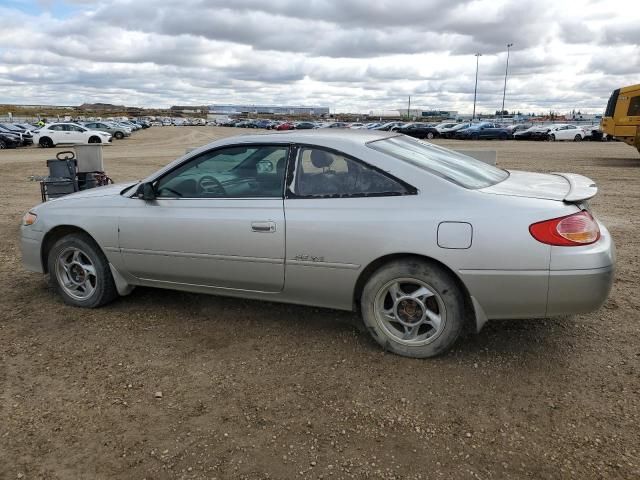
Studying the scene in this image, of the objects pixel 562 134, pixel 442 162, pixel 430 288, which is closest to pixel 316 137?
pixel 442 162

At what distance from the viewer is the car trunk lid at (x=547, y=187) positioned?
3492mm

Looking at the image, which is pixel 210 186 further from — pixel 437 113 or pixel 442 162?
pixel 437 113

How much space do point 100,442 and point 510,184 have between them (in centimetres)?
313

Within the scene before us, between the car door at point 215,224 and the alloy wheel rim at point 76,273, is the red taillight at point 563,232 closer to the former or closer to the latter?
the car door at point 215,224

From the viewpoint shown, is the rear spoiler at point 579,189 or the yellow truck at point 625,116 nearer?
the rear spoiler at point 579,189

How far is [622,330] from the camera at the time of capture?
13.5 ft

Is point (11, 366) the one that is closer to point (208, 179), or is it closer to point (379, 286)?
point (208, 179)

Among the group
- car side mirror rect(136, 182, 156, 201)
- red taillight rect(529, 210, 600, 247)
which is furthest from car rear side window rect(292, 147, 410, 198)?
car side mirror rect(136, 182, 156, 201)

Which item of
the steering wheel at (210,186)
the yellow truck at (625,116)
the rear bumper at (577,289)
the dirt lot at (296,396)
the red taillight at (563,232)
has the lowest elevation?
the dirt lot at (296,396)

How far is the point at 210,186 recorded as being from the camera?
4242 millimetres

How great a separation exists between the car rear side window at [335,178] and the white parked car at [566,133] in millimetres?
44513

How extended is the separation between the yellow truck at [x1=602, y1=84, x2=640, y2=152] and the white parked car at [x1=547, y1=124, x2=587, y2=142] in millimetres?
24034

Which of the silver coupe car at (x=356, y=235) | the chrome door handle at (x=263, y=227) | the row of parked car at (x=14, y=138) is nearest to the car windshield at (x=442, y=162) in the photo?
the silver coupe car at (x=356, y=235)

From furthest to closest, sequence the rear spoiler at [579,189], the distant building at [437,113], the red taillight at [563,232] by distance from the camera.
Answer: the distant building at [437,113] < the rear spoiler at [579,189] < the red taillight at [563,232]
